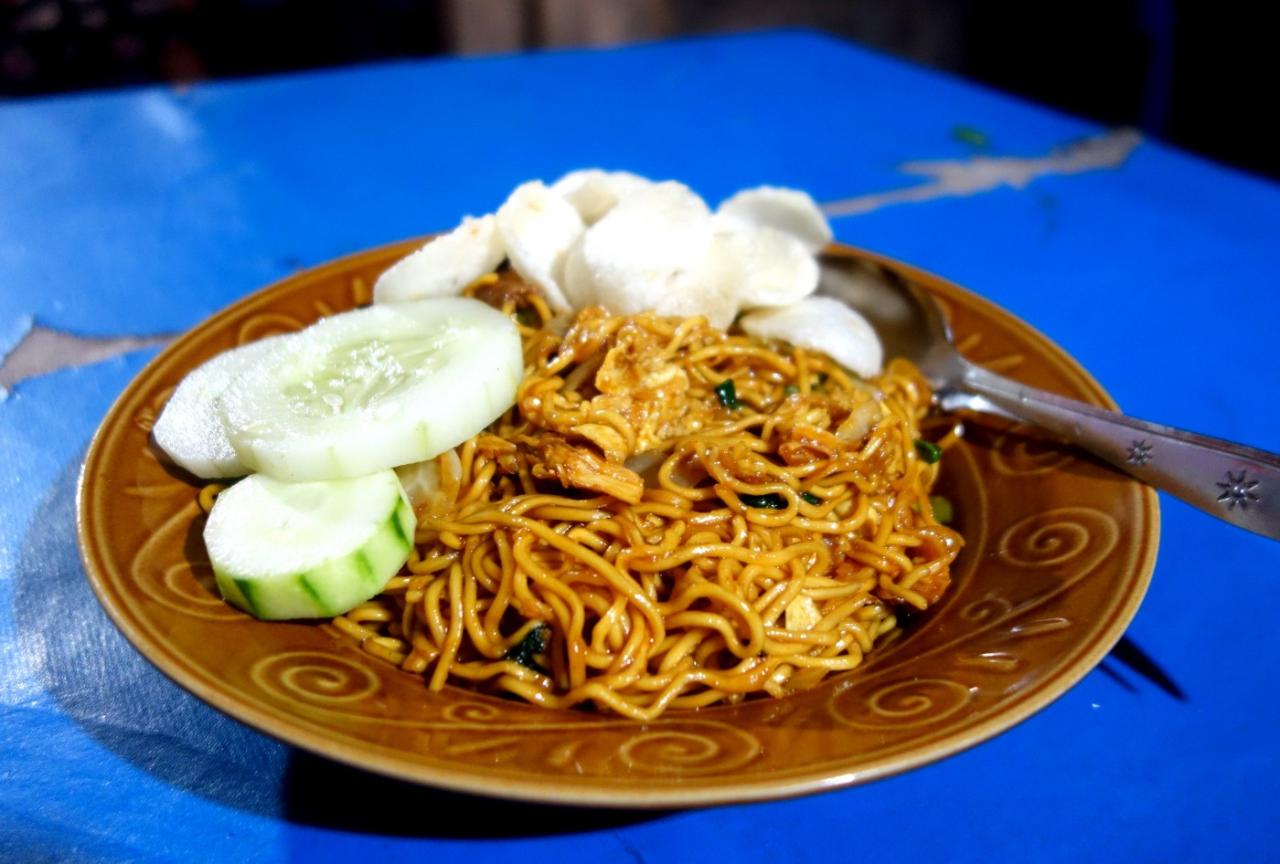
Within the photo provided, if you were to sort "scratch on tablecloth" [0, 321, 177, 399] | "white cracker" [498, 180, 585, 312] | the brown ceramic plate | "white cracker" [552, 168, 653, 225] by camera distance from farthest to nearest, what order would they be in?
1. "scratch on tablecloth" [0, 321, 177, 399]
2. "white cracker" [552, 168, 653, 225]
3. "white cracker" [498, 180, 585, 312]
4. the brown ceramic plate

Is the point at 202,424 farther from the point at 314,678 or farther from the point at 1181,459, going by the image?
the point at 1181,459

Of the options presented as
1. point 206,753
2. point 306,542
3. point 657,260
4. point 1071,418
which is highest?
point 657,260

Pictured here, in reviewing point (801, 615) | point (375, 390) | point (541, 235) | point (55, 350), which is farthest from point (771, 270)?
point (55, 350)

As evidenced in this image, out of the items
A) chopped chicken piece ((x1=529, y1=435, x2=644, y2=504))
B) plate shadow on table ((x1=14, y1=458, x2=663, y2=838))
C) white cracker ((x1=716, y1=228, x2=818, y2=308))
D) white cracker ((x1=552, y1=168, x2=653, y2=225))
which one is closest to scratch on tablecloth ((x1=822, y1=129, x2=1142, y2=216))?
white cracker ((x1=716, y1=228, x2=818, y2=308))

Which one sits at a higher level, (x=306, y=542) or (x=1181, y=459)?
(x=1181, y=459)

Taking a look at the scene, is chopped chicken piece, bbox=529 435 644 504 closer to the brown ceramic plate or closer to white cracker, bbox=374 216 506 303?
the brown ceramic plate

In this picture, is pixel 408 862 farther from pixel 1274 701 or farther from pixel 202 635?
pixel 1274 701

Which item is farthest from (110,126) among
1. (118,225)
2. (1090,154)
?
(1090,154)
